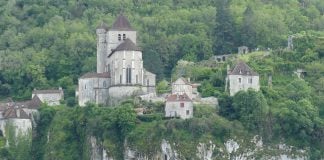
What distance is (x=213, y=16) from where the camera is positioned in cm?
14700

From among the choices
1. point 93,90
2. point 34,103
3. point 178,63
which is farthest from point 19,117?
point 178,63

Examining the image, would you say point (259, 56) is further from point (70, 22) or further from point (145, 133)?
point (70, 22)

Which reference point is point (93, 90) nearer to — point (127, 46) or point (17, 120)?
point (127, 46)

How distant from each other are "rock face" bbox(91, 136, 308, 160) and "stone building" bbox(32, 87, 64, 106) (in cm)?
1224

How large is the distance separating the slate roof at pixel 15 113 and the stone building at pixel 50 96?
5.84 meters

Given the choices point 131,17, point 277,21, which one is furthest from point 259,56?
point 131,17

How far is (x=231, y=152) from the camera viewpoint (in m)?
115

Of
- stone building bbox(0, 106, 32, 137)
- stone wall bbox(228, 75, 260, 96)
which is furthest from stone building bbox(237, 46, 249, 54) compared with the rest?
stone building bbox(0, 106, 32, 137)

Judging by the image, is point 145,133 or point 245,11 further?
point 245,11

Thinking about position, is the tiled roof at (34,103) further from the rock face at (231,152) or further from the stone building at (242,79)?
the stone building at (242,79)

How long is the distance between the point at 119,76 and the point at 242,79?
372 inches

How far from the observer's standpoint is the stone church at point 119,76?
400 feet

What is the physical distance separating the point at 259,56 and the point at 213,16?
16.9 meters

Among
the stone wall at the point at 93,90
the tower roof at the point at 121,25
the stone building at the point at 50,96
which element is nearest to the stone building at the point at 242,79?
the stone wall at the point at 93,90
